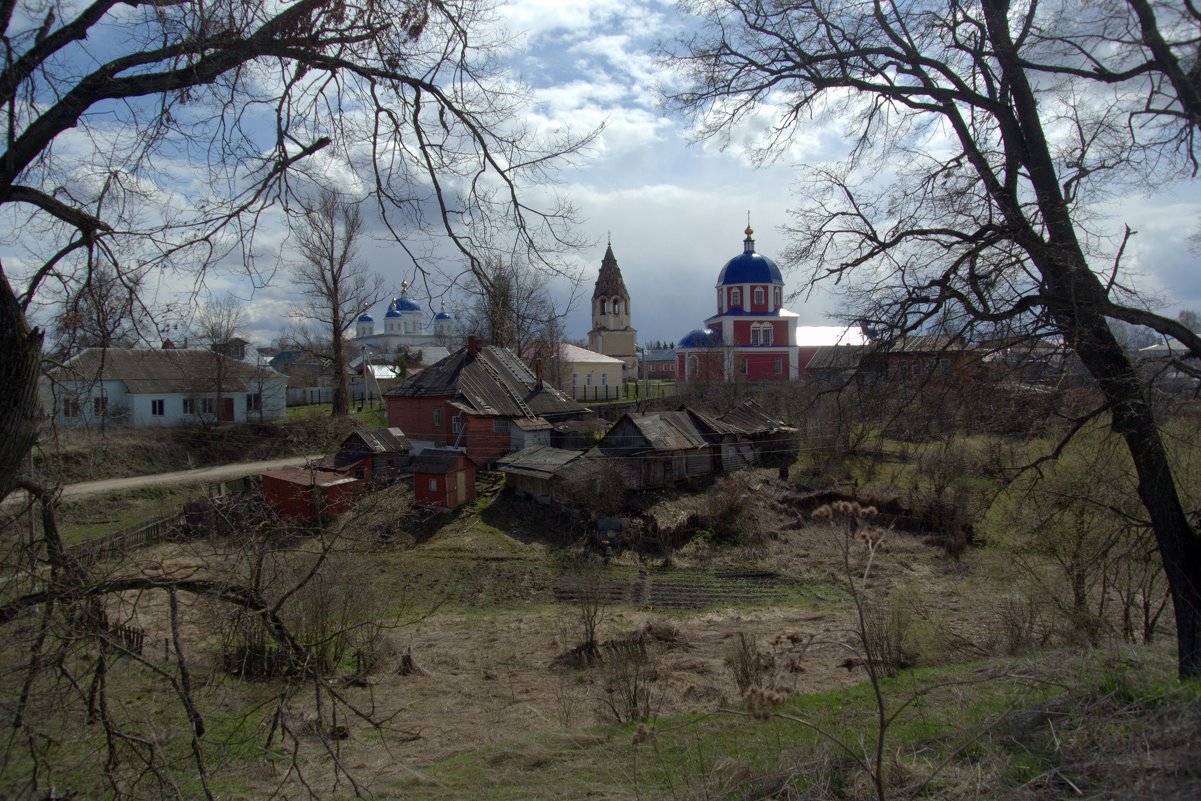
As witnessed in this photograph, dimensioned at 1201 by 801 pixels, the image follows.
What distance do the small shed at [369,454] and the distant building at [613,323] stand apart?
47062 millimetres

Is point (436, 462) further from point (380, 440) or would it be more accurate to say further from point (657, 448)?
point (657, 448)

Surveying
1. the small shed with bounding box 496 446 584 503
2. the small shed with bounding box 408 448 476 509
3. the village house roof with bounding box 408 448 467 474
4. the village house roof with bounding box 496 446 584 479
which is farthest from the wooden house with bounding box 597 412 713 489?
the village house roof with bounding box 408 448 467 474

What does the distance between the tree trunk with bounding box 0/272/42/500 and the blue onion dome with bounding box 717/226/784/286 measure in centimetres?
6053

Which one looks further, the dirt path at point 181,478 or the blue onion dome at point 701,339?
the blue onion dome at point 701,339

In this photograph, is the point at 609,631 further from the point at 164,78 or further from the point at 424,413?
the point at 424,413

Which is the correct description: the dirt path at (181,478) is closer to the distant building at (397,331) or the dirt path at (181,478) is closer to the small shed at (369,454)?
the small shed at (369,454)

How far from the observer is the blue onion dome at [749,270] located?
204ft

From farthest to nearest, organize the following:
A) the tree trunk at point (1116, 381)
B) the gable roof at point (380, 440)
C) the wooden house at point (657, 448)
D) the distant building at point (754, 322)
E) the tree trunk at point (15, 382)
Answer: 1. the distant building at point (754, 322)
2. the gable roof at point (380, 440)
3. the wooden house at point (657, 448)
4. the tree trunk at point (1116, 381)
5. the tree trunk at point (15, 382)

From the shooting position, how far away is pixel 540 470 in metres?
27.0

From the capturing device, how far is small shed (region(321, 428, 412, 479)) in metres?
27.8

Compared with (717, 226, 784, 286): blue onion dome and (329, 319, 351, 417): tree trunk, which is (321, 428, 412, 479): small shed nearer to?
(329, 319, 351, 417): tree trunk

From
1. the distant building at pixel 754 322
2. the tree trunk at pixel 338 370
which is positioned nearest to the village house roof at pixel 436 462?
the tree trunk at pixel 338 370

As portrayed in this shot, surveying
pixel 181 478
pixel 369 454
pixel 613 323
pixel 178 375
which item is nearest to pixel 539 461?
pixel 369 454

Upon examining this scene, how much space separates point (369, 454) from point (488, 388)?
6.80 m
